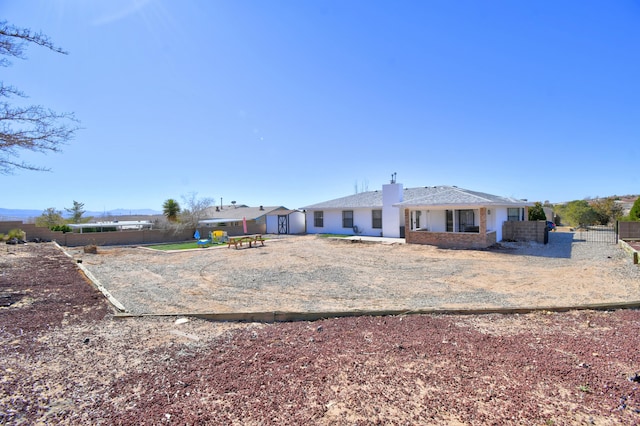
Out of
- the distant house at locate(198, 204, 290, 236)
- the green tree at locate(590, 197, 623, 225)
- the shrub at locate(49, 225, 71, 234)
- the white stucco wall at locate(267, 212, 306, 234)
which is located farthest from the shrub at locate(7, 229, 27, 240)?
the green tree at locate(590, 197, 623, 225)

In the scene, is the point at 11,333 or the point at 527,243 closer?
the point at 11,333

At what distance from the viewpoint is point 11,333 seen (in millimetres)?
5145

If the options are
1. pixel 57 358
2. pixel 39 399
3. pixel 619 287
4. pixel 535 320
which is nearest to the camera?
pixel 39 399

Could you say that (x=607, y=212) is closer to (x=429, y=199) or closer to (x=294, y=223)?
(x=429, y=199)

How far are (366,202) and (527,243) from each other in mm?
11458

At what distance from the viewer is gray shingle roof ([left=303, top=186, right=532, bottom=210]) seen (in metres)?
18.5

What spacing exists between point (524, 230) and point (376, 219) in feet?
31.7

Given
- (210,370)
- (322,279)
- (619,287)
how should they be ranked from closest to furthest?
(210,370) → (619,287) → (322,279)

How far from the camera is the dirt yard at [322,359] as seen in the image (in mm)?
3178

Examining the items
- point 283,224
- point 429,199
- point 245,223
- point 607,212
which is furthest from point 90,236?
point 607,212

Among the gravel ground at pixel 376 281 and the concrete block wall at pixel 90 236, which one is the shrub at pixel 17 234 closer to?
the concrete block wall at pixel 90 236

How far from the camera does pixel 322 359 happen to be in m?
4.27

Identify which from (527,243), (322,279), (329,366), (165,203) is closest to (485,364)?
(329,366)

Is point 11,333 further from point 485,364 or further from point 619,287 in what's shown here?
point 619,287
